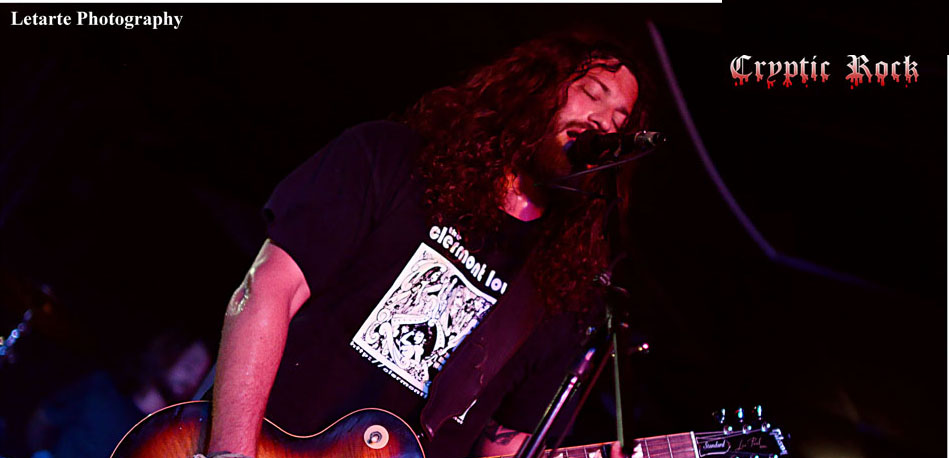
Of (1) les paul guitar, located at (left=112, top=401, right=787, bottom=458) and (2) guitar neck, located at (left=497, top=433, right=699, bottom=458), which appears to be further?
(2) guitar neck, located at (left=497, top=433, right=699, bottom=458)

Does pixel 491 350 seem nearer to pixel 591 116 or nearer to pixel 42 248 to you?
pixel 591 116

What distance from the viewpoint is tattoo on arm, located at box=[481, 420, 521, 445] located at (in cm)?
214

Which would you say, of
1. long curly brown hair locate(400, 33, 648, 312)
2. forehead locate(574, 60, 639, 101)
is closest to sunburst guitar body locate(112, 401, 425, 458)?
long curly brown hair locate(400, 33, 648, 312)

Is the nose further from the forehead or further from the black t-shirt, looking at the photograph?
the black t-shirt

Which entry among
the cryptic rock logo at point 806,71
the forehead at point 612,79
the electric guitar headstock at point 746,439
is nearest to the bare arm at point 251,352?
the forehead at point 612,79

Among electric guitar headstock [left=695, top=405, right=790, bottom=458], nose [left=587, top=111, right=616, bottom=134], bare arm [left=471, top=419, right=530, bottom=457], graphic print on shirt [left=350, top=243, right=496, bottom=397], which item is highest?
nose [left=587, top=111, right=616, bottom=134]

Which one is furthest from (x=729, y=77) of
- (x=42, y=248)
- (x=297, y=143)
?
(x=42, y=248)

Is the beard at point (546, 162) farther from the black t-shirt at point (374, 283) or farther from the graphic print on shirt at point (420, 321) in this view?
the graphic print on shirt at point (420, 321)

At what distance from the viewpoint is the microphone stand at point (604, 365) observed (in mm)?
1217

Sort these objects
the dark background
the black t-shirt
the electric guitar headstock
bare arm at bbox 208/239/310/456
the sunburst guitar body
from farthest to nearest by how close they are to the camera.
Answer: the dark background < the electric guitar headstock < the black t-shirt < the sunburst guitar body < bare arm at bbox 208/239/310/456

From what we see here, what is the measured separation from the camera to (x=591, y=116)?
6.32 ft

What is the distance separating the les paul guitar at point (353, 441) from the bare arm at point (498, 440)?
12.6 inches

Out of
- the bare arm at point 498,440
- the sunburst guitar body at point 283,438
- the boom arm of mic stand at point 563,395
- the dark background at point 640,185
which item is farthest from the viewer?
the dark background at point 640,185

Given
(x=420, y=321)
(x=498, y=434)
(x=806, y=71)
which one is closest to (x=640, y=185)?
(x=806, y=71)
